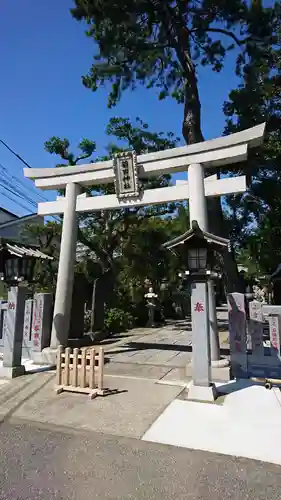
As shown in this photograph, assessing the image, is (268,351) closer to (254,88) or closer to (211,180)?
(211,180)

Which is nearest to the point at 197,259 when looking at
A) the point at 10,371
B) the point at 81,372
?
the point at 81,372

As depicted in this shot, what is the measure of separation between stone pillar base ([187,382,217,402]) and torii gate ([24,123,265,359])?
1.44m

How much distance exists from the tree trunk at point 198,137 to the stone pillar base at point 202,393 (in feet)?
21.1

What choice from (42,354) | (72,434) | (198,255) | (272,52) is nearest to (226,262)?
(198,255)

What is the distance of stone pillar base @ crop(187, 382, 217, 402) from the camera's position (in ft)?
17.3

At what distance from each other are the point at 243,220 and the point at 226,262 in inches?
180

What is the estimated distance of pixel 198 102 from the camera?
11766 mm

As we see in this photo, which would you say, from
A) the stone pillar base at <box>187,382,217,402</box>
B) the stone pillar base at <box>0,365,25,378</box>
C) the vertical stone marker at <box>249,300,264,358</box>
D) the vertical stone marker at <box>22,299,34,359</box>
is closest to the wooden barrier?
the stone pillar base at <box>0,365,25,378</box>

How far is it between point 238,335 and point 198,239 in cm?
247

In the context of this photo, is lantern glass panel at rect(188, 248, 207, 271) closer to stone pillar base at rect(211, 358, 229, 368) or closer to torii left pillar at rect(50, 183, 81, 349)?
stone pillar base at rect(211, 358, 229, 368)

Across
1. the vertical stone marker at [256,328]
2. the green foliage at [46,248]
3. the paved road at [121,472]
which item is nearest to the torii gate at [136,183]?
the vertical stone marker at [256,328]

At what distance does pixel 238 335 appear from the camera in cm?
670

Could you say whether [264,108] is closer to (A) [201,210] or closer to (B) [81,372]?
(A) [201,210]

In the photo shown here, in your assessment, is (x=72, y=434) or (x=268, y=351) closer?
(x=72, y=434)
